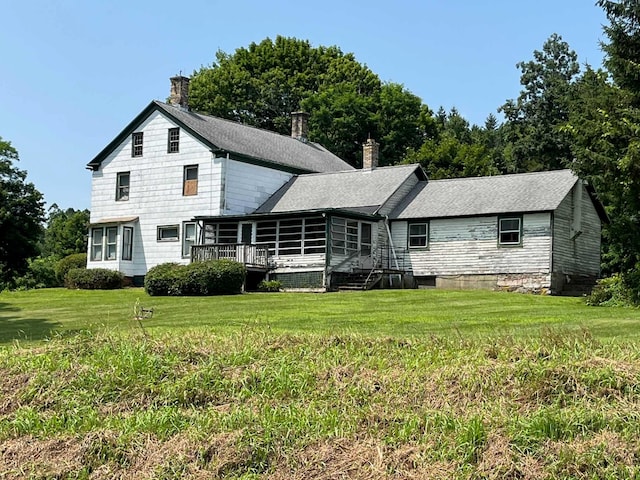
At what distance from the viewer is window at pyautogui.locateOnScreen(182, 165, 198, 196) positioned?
36.2 meters

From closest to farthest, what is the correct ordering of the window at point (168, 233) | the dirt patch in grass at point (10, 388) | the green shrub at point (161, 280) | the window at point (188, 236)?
1. the dirt patch in grass at point (10, 388)
2. the green shrub at point (161, 280)
3. the window at point (188, 236)
4. the window at point (168, 233)

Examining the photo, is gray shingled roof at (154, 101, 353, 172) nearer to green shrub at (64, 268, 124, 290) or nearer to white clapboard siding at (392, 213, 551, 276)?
green shrub at (64, 268, 124, 290)

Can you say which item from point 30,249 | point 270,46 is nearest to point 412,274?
point 30,249

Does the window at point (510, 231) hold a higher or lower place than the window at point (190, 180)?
lower

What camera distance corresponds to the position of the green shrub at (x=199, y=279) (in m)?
28.2

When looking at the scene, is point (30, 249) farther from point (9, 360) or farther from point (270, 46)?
point (9, 360)

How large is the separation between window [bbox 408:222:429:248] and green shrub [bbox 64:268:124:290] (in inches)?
465

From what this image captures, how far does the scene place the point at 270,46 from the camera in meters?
62.3

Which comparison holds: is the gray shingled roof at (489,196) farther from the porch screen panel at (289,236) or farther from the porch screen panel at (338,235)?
the porch screen panel at (289,236)

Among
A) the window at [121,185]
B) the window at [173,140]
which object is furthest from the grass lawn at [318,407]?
the window at [121,185]

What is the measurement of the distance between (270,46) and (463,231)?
1344 inches

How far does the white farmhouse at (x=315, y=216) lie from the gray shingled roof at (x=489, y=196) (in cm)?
7

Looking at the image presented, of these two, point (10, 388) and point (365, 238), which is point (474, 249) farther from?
point (10, 388)

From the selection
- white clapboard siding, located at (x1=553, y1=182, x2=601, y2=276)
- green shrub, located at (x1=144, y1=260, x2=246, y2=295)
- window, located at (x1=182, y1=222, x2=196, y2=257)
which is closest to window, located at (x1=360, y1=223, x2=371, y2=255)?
green shrub, located at (x1=144, y1=260, x2=246, y2=295)
